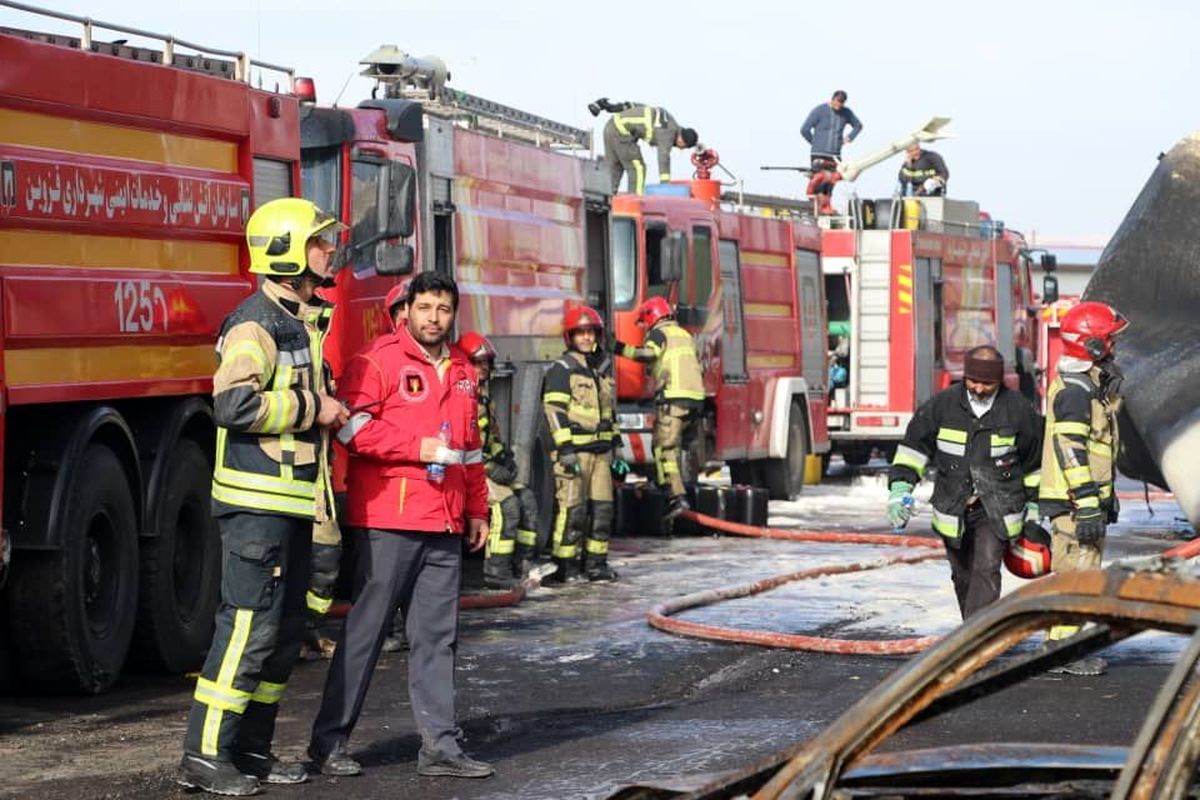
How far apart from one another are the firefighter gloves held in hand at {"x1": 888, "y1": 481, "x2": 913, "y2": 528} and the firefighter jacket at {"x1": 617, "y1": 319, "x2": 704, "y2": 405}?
275 inches

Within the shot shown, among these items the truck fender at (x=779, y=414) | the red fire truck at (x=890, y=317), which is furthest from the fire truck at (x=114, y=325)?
the red fire truck at (x=890, y=317)

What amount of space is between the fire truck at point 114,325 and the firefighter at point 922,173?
17419 mm

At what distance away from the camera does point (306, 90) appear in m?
12.5

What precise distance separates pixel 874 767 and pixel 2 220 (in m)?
5.12

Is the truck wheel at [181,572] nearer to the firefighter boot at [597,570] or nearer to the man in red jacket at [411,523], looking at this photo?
the man in red jacket at [411,523]

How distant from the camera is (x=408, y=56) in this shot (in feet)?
47.7

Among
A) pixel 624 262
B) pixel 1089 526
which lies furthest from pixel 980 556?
pixel 624 262

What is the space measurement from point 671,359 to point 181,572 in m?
7.11

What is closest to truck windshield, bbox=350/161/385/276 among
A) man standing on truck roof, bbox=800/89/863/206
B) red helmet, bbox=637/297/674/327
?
red helmet, bbox=637/297/674/327

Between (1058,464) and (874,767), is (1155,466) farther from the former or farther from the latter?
(874,767)

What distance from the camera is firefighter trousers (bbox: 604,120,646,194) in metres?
21.5

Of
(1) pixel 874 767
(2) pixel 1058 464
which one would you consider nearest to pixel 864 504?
(2) pixel 1058 464

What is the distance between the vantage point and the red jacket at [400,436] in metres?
7.79

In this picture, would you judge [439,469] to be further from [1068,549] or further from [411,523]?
[1068,549]
